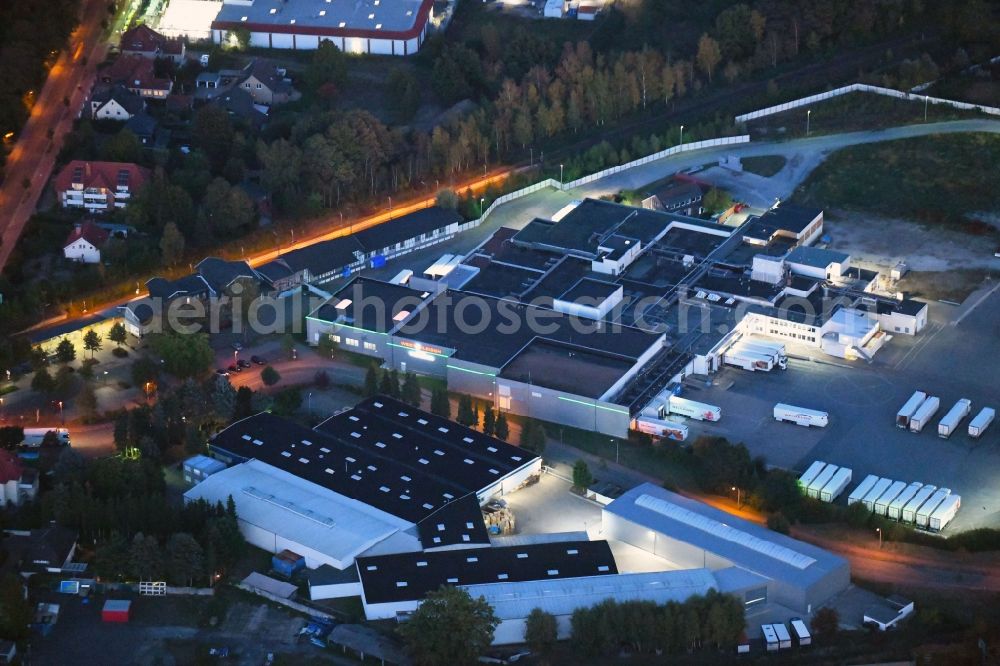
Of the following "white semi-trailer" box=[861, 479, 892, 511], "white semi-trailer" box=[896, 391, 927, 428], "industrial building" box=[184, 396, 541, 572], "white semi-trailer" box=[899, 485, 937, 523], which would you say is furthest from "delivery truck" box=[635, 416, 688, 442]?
"white semi-trailer" box=[899, 485, 937, 523]

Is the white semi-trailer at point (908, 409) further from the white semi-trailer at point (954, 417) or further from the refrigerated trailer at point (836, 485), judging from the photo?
the refrigerated trailer at point (836, 485)

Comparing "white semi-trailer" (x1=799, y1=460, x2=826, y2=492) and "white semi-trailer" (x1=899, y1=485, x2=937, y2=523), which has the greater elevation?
"white semi-trailer" (x1=799, y1=460, x2=826, y2=492)

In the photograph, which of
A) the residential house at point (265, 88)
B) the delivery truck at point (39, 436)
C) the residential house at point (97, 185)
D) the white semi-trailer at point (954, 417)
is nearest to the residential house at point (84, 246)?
the residential house at point (97, 185)

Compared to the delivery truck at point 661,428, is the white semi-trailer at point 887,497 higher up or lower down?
lower down

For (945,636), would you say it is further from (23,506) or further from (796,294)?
(23,506)

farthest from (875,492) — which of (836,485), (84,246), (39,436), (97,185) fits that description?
(97,185)

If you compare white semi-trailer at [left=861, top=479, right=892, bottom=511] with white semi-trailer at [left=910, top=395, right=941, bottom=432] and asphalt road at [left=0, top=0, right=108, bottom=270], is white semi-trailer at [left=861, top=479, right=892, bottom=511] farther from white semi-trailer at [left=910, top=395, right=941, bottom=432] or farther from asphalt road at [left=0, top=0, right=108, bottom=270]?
asphalt road at [left=0, top=0, right=108, bottom=270]

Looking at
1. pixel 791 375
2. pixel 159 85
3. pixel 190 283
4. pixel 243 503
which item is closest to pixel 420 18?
pixel 159 85
